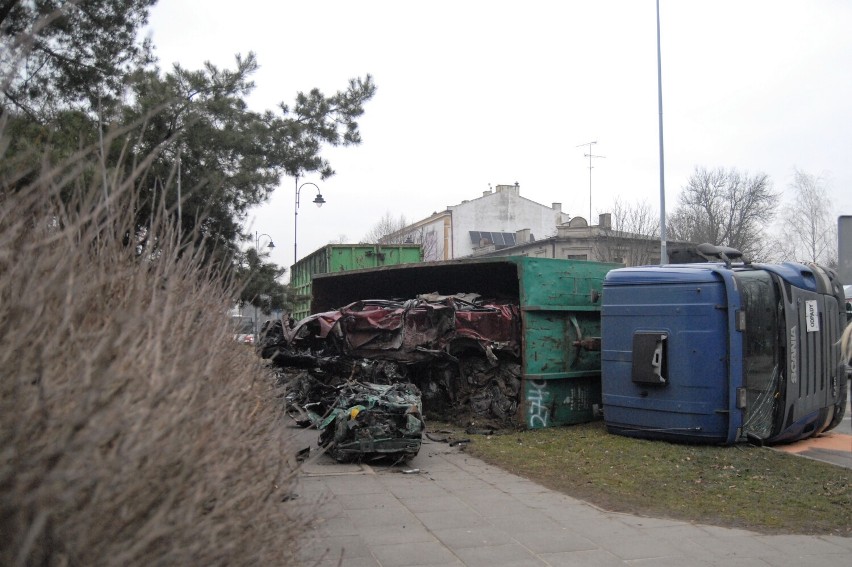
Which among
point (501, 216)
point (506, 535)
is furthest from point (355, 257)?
point (501, 216)

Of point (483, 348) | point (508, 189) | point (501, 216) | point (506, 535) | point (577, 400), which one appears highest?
point (508, 189)

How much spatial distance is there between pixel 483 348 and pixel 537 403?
3.76 feet

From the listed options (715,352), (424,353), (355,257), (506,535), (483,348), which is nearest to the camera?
(506,535)

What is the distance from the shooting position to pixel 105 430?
6.68ft

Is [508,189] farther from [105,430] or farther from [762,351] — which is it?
[105,430]

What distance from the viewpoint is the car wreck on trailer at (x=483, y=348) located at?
11.2 m

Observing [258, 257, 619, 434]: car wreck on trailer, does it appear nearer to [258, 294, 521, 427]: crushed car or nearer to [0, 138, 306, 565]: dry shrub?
[258, 294, 521, 427]: crushed car

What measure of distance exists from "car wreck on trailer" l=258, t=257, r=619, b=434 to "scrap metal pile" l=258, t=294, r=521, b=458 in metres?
0.02

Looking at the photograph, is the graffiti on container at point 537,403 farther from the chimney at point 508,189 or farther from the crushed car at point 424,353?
the chimney at point 508,189

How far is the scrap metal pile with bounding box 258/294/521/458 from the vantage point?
1146 cm

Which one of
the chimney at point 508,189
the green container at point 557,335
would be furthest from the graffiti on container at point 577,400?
the chimney at point 508,189

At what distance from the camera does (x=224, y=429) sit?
2.95m

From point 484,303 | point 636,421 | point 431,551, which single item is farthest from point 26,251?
point 484,303

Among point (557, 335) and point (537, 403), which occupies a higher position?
point (557, 335)
